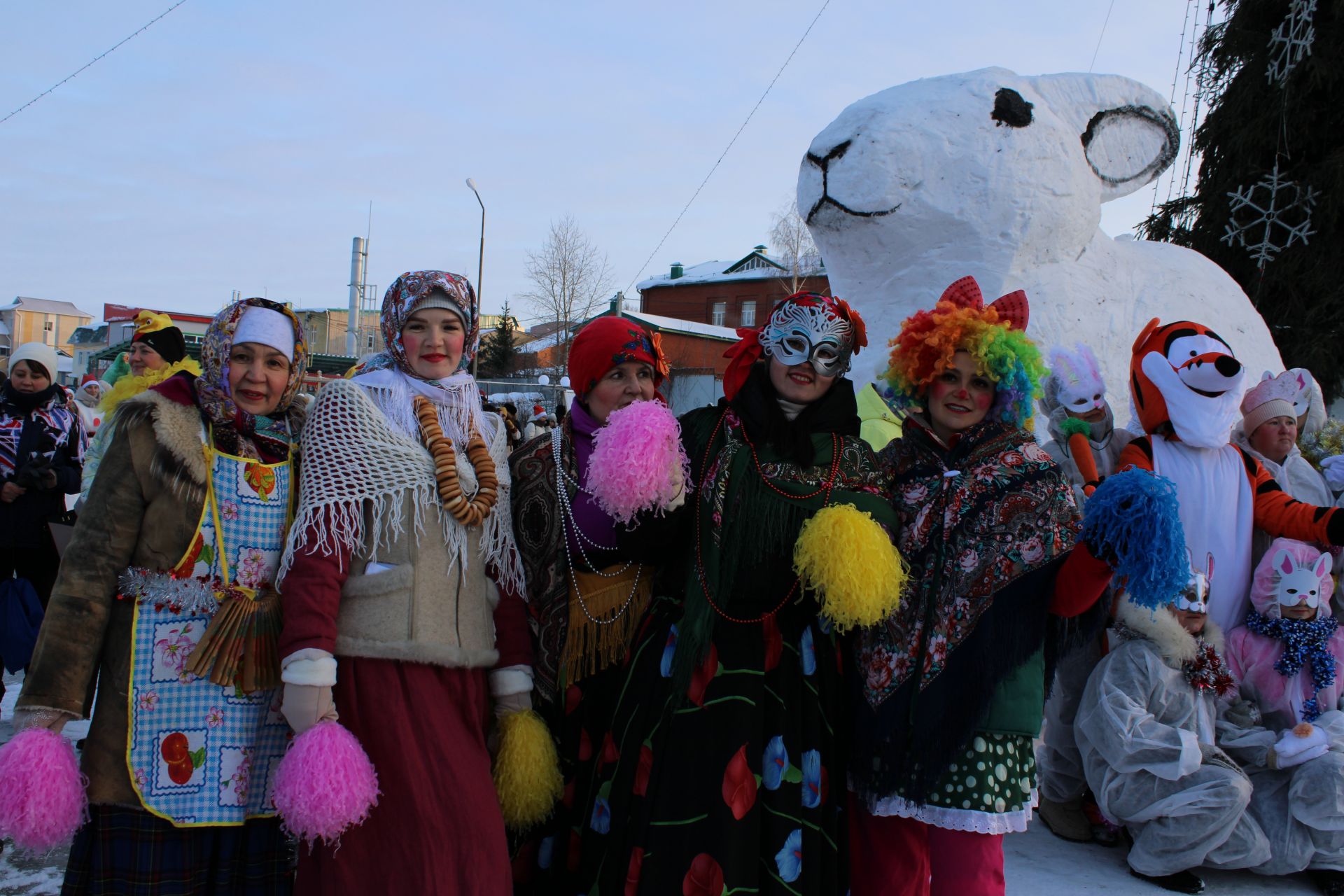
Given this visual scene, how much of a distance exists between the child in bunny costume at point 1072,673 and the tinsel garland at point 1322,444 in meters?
1.22

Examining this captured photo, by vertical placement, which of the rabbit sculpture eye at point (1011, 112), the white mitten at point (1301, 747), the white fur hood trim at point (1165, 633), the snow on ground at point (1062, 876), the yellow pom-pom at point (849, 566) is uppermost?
the rabbit sculpture eye at point (1011, 112)

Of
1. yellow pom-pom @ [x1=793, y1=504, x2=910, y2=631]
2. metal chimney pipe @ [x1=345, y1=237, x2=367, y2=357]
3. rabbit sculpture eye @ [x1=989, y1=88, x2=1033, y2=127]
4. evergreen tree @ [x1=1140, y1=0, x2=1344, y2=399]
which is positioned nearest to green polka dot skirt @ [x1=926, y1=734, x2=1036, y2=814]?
yellow pom-pom @ [x1=793, y1=504, x2=910, y2=631]

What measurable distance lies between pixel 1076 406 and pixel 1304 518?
2.86 feet

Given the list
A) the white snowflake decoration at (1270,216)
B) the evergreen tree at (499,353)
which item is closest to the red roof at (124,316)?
the evergreen tree at (499,353)

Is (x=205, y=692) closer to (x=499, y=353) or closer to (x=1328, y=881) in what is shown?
(x=1328, y=881)

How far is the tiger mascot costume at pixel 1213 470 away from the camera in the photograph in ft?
10.6

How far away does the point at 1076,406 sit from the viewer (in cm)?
368

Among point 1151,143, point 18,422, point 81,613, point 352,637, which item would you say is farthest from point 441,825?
point 1151,143

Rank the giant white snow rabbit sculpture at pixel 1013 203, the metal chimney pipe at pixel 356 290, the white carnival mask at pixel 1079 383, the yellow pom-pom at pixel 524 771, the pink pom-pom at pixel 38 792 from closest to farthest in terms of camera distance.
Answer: the pink pom-pom at pixel 38 792 → the yellow pom-pom at pixel 524 771 → the white carnival mask at pixel 1079 383 → the giant white snow rabbit sculpture at pixel 1013 203 → the metal chimney pipe at pixel 356 290

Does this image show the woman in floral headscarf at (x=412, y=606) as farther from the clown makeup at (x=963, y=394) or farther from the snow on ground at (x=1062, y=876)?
the snow on ground at (x=1062, y=876)

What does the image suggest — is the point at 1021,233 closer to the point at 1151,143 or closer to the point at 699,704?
the point at 1151,143

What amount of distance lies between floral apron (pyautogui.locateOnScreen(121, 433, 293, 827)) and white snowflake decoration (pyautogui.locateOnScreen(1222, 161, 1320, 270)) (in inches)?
329

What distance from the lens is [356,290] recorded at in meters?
24.2

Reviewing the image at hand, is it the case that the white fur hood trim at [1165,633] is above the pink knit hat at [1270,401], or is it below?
below
